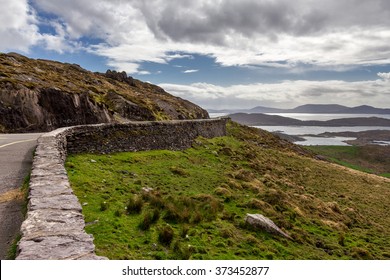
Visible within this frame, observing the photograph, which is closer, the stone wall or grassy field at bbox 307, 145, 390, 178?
the stone wall

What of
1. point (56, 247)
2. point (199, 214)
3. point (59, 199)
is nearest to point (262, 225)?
point (199, 214)

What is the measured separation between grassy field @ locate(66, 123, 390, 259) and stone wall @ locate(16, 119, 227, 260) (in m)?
1.25

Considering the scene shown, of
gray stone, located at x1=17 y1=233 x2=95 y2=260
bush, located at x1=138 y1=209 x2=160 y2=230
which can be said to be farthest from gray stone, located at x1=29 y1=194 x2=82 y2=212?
bush, located at x1=138 y1=209 x2=160 y2=230

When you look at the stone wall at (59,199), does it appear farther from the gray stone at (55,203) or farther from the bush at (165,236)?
the bush at (165,236)

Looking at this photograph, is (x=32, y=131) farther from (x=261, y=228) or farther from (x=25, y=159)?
(x=261, y=228)

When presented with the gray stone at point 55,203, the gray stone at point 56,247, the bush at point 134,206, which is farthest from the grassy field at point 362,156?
the gray stone at point 56,247

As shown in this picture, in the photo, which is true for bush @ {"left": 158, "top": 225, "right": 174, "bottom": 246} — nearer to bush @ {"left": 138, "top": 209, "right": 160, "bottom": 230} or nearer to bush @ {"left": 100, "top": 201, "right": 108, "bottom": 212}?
bush @ {"left": 138, "top": 209, "right": 160, "bottom": 230}

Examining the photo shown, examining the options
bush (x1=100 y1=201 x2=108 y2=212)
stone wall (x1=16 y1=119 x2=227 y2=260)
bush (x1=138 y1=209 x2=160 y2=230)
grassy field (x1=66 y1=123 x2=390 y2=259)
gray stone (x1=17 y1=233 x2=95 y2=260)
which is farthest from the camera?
bush (x1=100 y1=201 x2=108 y2=212)

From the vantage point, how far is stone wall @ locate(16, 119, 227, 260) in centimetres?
549

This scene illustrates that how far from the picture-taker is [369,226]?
21.4 meters

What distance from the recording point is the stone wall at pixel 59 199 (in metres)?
5.49

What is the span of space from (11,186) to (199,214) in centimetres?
724

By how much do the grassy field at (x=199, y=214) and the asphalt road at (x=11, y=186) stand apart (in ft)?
6.49

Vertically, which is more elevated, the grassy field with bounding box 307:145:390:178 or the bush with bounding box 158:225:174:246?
the bush with bounding box 158:225:174:246
